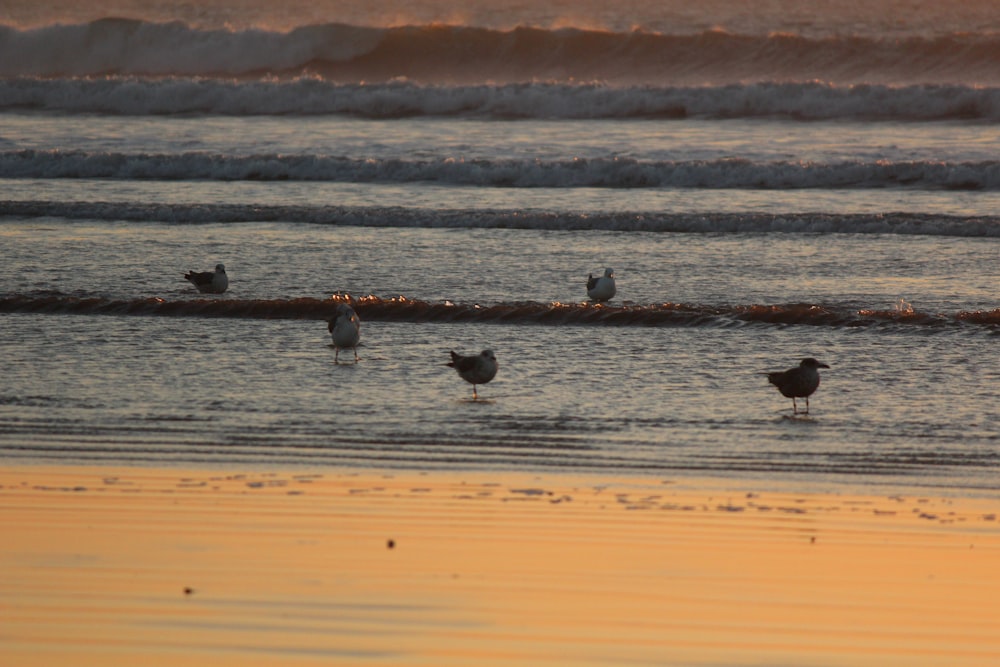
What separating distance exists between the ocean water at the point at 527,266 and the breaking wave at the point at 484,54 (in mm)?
200

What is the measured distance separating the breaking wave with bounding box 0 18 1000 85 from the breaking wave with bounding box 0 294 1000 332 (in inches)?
960

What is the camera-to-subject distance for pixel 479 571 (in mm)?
6277

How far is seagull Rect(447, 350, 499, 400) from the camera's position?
1011cm

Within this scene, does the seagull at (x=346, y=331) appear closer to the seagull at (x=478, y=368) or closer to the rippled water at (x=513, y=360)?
the rippled water at (x=513, y=360)

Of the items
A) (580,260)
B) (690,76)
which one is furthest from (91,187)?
(690,76)

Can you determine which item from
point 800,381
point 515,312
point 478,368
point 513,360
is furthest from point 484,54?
point 800,381

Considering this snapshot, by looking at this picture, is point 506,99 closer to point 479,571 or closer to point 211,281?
point 211,281

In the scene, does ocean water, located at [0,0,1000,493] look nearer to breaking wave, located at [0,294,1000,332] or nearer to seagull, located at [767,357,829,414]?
breaking wave, located at [0,294,1000,332]

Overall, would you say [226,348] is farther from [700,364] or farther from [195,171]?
[195,171]

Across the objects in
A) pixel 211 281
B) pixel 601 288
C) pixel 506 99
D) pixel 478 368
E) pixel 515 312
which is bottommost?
pixel 478 368

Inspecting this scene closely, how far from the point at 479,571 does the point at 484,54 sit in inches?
1434

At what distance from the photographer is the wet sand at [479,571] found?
5.49 m

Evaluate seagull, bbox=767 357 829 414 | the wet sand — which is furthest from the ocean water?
the wet sand

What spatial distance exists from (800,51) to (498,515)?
1313 inches
